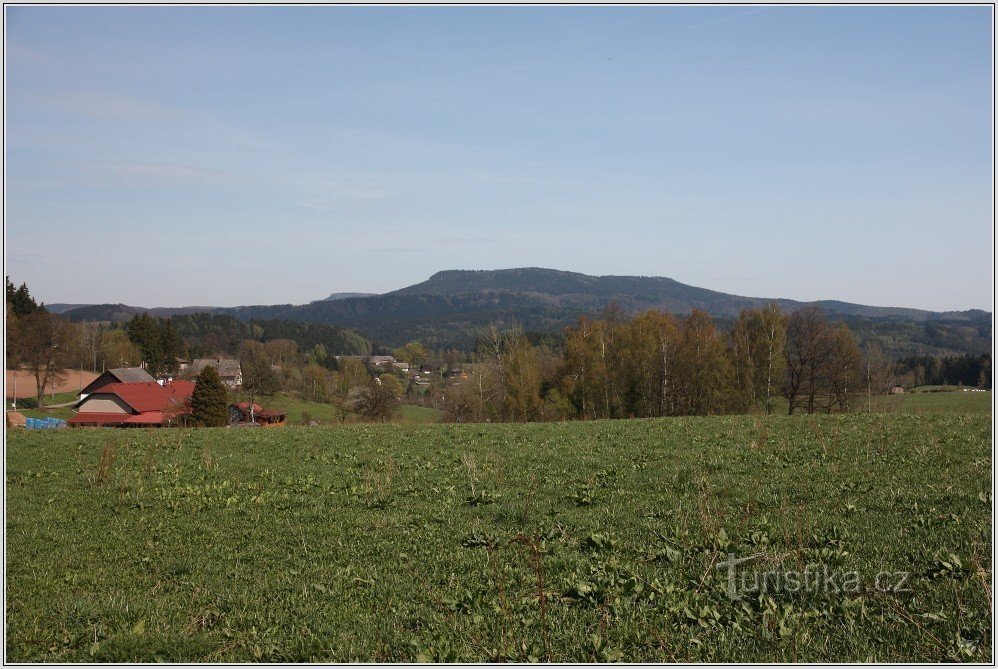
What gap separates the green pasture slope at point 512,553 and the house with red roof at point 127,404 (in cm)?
4603

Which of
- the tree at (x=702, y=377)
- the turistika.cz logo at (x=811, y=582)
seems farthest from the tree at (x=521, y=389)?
the turistika.cz logo at (x=811, y=582)

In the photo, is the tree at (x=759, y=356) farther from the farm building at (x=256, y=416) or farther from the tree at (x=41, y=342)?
the tree at (x=41, y=342)

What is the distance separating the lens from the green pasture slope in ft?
19.0

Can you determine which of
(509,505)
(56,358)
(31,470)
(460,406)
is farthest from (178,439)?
(56,358)

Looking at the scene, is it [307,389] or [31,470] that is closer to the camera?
[31,470]

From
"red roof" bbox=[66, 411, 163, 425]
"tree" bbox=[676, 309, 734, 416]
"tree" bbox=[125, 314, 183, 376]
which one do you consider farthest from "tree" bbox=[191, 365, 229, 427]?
"tree" bbox=[125, 314, 183, 376]

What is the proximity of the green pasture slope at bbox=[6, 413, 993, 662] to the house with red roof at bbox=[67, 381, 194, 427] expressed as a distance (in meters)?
46.0

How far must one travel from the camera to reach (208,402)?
4469 centimetres

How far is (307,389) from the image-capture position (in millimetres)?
83500

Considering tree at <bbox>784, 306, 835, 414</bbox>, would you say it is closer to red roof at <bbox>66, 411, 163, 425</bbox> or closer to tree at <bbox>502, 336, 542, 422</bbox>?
tree at <bbox>502, 336, 542, 422</bbox>

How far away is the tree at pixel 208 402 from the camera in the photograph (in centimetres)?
4394

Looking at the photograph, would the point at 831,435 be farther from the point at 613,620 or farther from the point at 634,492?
the point at 613,620

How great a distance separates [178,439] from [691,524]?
13434 mm

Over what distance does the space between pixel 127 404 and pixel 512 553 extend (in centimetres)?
5768
